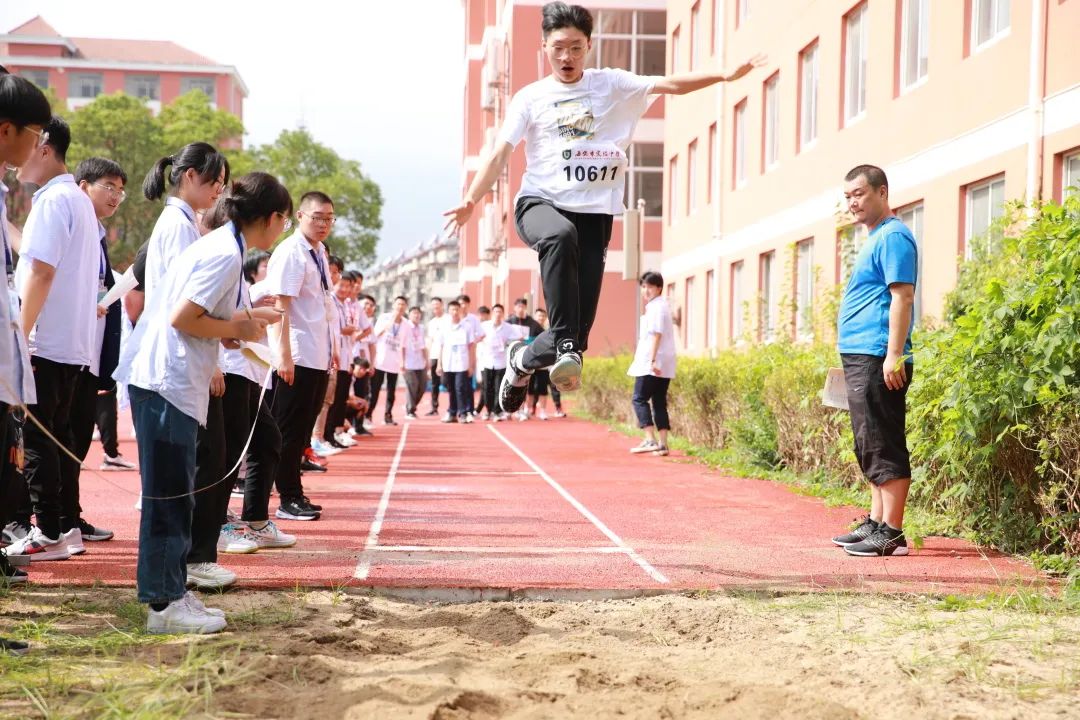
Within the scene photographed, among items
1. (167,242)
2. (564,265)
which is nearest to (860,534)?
(564,265)

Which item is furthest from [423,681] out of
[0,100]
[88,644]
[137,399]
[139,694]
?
[0,100]

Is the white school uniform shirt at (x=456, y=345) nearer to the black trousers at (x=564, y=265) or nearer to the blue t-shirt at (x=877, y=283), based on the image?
the blue t-shirt at (x=877, y=283)

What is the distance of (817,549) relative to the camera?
7.34m

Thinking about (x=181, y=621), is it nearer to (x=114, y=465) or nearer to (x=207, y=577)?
(x=207, y=577)

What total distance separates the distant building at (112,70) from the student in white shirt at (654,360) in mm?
75070

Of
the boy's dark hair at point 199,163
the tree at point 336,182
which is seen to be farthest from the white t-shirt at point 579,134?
the tree at point 336,182

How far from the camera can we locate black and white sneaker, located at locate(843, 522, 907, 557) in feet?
23.0

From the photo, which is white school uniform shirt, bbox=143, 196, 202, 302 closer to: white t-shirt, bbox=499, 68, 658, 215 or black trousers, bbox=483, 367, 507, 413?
white t-shirt, bbox=499, 68, 658, 215

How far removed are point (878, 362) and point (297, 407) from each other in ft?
12.4

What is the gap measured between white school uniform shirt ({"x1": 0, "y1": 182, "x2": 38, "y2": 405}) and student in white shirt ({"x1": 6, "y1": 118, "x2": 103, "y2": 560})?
1.26 metres

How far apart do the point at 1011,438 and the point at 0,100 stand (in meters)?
5.52

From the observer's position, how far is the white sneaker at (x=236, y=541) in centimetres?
673

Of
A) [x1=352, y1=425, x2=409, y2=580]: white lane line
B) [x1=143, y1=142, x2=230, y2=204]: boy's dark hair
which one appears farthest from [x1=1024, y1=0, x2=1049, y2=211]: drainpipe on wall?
[x1=143, y1=142, x2=230, y2=204]: boy's dark hair

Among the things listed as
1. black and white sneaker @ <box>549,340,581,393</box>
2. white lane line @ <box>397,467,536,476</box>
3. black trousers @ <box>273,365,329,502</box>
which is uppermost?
black and white sneaker @ <box>549,340,581,393</box>
